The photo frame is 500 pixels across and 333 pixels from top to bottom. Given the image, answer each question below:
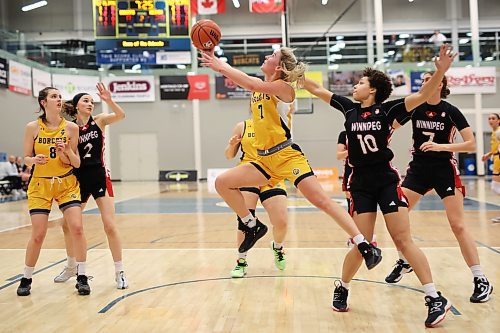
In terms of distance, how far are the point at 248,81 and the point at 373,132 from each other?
39.9 inches

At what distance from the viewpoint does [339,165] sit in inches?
1033

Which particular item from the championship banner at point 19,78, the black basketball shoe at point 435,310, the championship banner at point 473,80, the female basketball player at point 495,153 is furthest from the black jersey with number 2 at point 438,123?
the championship banner at point 473,80

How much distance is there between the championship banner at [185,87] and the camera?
26281 mm

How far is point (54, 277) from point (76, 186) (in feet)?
3.74

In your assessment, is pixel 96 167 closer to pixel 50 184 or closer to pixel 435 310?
pixel 50 184

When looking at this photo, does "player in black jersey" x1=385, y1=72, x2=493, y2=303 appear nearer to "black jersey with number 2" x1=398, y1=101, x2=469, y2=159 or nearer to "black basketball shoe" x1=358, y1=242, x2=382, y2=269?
A: "black jersey with number 2" x1=398, y1=101, x2=469, y2=159

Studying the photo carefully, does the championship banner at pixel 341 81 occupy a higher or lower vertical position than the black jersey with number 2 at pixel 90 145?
higher

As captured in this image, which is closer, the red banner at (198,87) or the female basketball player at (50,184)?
the female basketball player at (50,184)

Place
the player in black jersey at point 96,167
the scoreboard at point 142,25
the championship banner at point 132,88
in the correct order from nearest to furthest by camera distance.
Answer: the player in black jersey at point 96,167 → the scoreboard at point 142,25 → the championship banner at point 132,88

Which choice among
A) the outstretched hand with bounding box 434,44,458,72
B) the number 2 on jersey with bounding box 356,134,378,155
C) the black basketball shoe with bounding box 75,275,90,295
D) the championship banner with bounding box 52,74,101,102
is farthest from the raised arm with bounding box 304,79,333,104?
the championship banner with bounding box 52,74,101,102

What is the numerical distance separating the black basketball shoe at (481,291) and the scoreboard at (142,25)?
1593 cm

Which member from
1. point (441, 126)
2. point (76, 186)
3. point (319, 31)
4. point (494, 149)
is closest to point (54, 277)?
point (76, 186)

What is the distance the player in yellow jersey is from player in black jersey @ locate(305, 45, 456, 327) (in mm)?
285

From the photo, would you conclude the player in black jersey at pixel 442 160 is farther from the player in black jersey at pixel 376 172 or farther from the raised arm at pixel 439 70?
the raised arm at pixel 439 70
